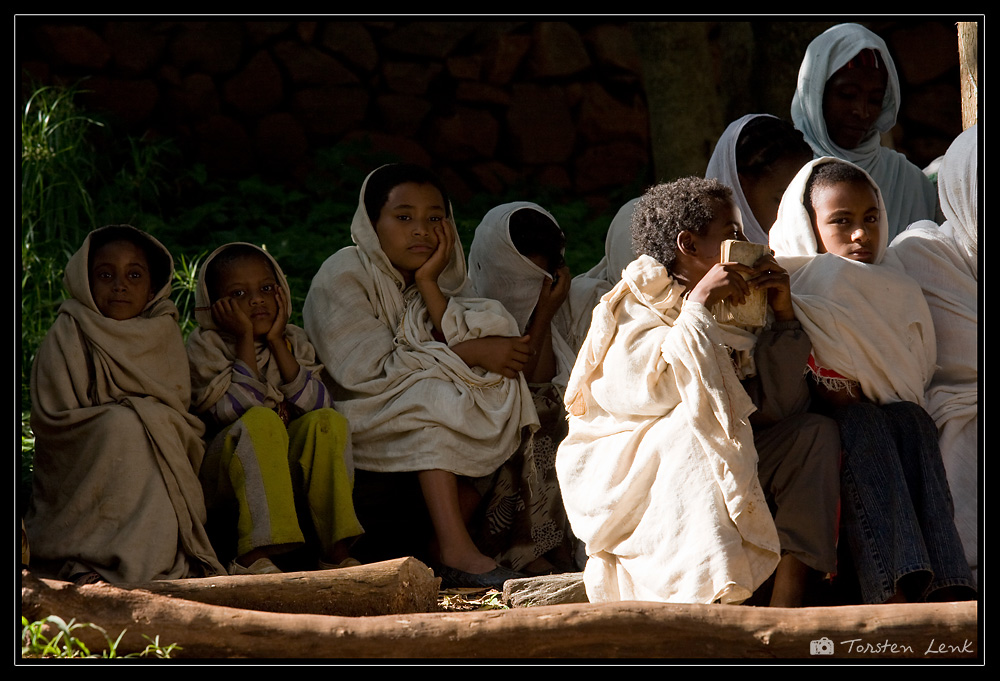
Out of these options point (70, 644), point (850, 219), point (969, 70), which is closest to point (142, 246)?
point (70, 644)

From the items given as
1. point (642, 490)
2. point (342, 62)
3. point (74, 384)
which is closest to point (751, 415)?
point (642, 490)

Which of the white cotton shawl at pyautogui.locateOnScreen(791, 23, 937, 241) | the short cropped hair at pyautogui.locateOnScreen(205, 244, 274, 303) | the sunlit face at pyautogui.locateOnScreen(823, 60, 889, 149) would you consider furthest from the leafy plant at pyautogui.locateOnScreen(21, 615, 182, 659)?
the sunlit face at pyautogui.locateOnScreen(823, 60, 889, 149)

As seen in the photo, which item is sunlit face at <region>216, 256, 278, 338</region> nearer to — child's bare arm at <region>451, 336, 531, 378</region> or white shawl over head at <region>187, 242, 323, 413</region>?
white shawl over head at <region>187, 242, 323, 413</region>

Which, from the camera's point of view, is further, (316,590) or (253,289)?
(253,289)

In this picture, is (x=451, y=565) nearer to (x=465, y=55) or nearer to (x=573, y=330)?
(x=573, y=330)

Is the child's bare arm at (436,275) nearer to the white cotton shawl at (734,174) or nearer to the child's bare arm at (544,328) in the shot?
the child's bare arm at (544,328)

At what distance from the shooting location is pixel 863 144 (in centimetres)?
523

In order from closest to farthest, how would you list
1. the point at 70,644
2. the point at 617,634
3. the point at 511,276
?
the point at 617,634, the point at 70,644, the point at 511,276

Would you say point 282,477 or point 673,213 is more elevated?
point 673,213

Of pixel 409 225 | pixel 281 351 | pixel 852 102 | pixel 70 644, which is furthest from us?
pixel 852 102

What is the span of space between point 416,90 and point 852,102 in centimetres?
449

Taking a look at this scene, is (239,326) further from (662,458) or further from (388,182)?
(662,458)

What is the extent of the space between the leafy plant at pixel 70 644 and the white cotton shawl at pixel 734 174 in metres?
2.80

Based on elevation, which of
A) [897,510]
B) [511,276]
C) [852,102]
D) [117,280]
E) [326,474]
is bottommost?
[897,510]
